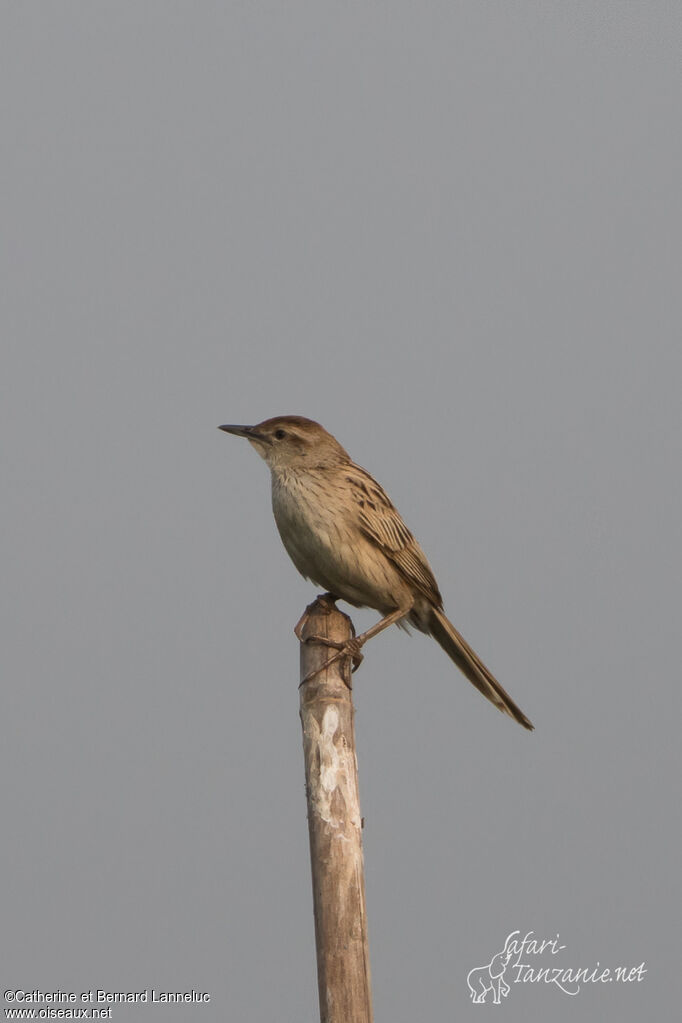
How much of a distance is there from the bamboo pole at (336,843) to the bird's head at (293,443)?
145cm

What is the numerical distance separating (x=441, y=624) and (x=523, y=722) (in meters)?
0.71

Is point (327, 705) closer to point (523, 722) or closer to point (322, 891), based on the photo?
point (322, 891)

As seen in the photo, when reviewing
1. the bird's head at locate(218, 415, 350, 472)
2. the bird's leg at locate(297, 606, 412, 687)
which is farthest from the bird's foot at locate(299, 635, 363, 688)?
the bird's head at locate(218, 415, 350, 472)

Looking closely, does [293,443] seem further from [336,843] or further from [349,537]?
[336,843]

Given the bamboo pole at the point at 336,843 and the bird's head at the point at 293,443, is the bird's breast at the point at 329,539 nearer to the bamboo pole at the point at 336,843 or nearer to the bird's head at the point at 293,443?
the bird's head at the point at 293,443

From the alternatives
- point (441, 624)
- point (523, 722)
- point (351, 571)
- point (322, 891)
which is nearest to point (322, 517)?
point (351, 571)

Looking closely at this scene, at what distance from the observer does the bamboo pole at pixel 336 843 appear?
20.0ft

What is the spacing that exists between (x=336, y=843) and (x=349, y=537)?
1917 mm

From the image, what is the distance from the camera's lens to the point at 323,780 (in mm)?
6422

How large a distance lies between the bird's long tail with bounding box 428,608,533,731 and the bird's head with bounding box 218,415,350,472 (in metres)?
1.05

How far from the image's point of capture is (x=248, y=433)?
27.0 ft

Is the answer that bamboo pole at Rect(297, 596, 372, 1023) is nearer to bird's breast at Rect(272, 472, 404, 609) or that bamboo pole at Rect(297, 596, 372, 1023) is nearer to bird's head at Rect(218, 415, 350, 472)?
bird's breast at Rect(272, 472, 404, 609)

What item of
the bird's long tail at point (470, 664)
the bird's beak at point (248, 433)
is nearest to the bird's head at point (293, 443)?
the bird's beak at point (248, 433)

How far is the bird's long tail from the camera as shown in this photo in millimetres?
7938
